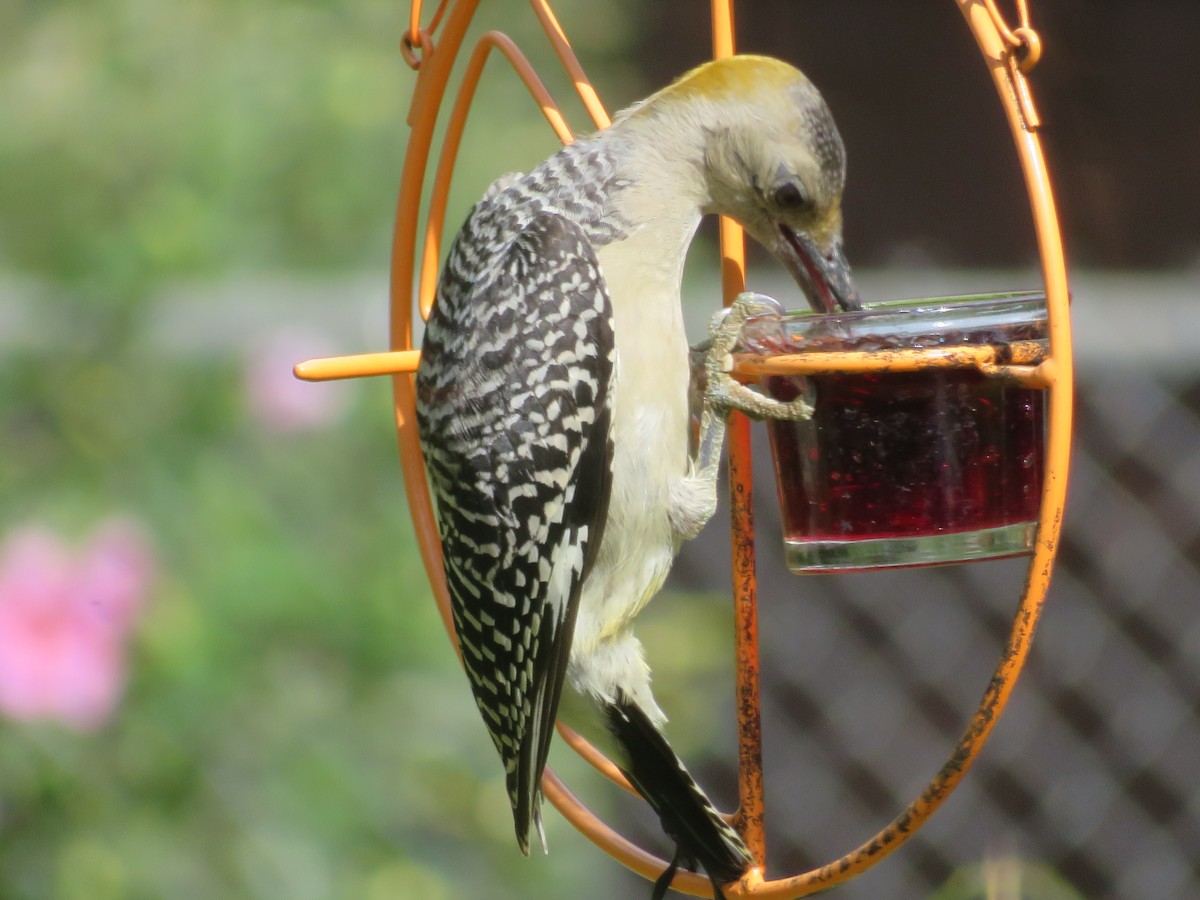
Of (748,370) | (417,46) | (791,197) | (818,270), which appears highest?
(417,46)

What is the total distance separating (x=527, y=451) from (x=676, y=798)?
543mm

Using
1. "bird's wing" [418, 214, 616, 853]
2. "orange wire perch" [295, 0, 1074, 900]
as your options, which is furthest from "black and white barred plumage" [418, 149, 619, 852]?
"orange wire perch" [295, 0, 1074, 900]

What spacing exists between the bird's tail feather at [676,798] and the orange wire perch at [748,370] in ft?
0.10

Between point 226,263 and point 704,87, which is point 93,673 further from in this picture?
point 704,87

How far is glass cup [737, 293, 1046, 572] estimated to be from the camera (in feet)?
6.02

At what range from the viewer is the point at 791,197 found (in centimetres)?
215

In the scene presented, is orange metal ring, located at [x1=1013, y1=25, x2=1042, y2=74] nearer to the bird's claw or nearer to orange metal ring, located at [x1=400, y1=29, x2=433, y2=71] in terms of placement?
the bird's claw

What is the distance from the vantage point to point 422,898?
138 inches

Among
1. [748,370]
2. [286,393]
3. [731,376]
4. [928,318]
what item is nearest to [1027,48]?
[928,318]

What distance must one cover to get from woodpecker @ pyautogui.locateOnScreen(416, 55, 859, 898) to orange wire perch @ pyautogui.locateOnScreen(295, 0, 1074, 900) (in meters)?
0.06

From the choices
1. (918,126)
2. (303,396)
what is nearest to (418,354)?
(303,396)

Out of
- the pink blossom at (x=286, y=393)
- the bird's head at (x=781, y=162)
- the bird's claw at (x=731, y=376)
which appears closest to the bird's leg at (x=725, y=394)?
the bird's claw at (x=731, y=376)

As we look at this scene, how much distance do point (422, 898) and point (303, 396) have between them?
1182 millimetres

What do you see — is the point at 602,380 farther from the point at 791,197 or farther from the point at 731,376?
the point at 791,197
